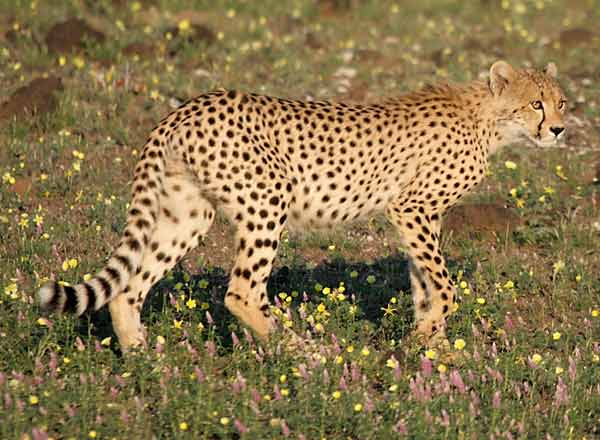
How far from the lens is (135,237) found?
6086 mm

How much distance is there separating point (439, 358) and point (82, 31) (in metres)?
6.33

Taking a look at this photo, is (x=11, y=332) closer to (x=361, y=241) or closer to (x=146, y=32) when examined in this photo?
(x=361, y=241)

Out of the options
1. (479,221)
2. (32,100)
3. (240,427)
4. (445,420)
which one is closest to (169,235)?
(240,427)

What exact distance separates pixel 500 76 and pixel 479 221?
5.40 ft

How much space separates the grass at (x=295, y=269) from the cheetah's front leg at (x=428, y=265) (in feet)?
0.52

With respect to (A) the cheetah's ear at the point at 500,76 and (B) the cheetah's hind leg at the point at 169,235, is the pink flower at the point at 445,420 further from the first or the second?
(A) the cheetah's ear at the point at 500,76

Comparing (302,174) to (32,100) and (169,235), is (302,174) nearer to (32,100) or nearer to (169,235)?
(169,235)

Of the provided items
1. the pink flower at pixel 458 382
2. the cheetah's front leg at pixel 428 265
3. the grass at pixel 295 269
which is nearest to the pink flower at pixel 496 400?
the grass at pixel 295 269

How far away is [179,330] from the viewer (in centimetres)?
621

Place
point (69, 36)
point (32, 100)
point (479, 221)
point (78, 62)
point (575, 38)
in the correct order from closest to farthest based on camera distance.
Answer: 1. point (479, 221)
2. point (32, 100)
3. point (78, 62)
4. point (69, 36)
5. point (575, 38)

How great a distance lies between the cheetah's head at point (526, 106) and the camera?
6.91 metres

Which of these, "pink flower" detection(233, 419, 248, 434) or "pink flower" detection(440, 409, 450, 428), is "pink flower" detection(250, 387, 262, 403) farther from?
"pink flower" detection(440, 409, 450, 428)

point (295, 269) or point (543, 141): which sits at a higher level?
point (543, 141)

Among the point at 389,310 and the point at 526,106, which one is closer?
the point at 389,310
